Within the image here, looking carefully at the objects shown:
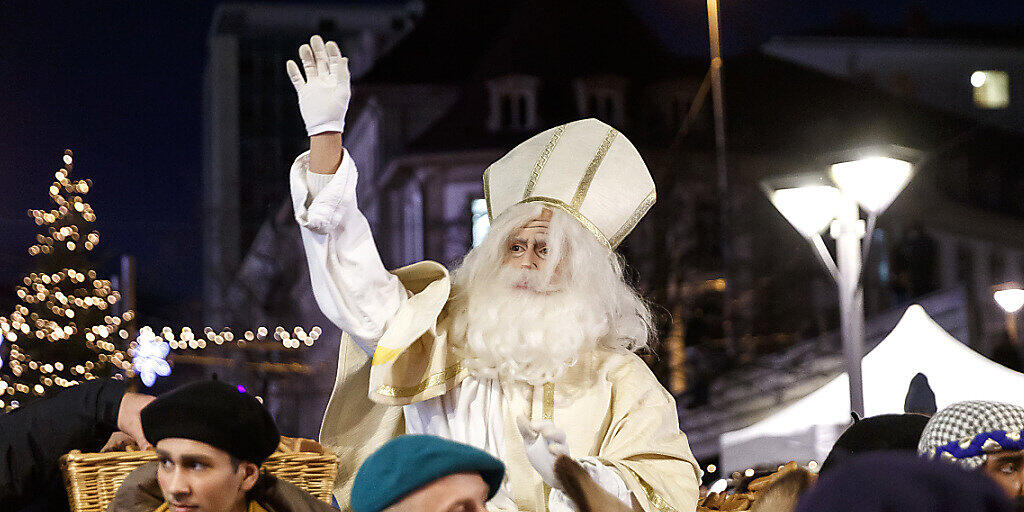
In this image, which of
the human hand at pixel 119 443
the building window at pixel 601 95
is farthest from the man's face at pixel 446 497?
the building window at pixel 601 95

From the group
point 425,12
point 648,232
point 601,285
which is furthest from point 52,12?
point 601,285

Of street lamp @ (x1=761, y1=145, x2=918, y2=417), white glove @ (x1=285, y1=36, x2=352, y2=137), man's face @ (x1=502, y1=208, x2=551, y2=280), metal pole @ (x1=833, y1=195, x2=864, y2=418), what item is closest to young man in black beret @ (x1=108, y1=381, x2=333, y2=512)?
white glove @ (x1=285, y1=36, x2=352, y2=137)

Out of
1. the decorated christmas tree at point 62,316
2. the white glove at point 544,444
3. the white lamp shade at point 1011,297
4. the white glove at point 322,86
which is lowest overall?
the white lamp shade at point 1011,297

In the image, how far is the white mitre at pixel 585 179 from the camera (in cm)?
400

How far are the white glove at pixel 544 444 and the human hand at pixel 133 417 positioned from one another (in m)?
1.13

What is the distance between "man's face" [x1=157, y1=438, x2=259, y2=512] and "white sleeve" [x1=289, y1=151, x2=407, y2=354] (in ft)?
2.45

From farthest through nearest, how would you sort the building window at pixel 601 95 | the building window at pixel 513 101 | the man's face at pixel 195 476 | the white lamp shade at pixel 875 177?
the building window at pixel 601 95
the building window at pixel 513 101
the white lamp shade at pixel 875 177
the man's face at pixel 195 476

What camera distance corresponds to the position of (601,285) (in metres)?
3.99

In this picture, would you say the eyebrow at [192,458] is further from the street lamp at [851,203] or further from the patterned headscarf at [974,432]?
the street lamp at [851,203]

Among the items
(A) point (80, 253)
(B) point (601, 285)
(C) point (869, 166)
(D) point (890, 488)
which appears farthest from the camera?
(A) point (80, 253)

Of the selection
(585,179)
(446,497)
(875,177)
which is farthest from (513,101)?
(446,497)

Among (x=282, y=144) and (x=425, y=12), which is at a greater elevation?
(x=425, y=12)

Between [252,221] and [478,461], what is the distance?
18337 millimetres

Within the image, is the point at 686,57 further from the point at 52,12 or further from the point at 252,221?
the point at 52,12
